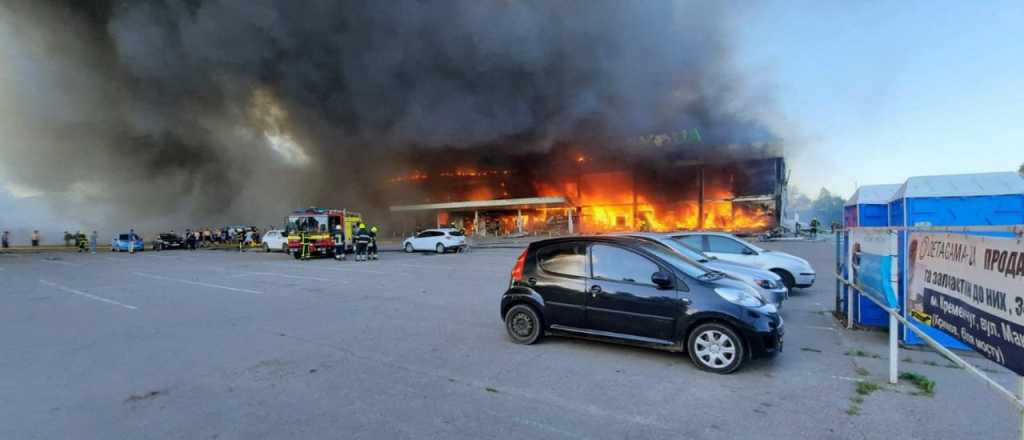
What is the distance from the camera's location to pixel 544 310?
5289 mm

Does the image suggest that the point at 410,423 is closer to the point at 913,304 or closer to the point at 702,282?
the point at 702,282

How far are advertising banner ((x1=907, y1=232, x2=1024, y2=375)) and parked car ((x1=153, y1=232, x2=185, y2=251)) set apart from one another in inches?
1594

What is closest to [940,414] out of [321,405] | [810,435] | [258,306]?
[810,435]

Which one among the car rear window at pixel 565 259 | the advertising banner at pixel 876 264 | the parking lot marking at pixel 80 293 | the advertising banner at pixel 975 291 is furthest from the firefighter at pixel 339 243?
the advertising banner at pixel 975 291

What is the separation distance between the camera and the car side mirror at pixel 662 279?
459 centimetres

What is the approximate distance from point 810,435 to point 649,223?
1796 inches

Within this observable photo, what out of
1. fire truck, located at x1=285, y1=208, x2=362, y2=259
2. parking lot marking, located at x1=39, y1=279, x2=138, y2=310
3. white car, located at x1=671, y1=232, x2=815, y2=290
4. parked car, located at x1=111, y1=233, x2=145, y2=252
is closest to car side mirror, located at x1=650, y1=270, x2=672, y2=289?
white car, located at x1=671, y1=232, x2=815, y2=290

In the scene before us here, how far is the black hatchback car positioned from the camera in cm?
435

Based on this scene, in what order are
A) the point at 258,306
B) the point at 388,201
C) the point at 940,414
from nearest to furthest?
the point at 940,414
the point at 258,306
the point at 388,201

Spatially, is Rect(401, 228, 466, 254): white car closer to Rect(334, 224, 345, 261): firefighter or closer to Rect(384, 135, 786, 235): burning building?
Rect(334, 224, 345, 261): firefighter

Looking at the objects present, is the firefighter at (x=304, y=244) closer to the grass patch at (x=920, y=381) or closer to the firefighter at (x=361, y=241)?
the firefighter at (x=361, y=241)

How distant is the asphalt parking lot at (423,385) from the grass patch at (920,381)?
0.07 m

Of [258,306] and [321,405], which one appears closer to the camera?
[321,405]

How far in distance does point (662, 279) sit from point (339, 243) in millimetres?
17088
